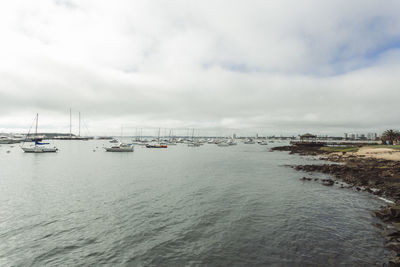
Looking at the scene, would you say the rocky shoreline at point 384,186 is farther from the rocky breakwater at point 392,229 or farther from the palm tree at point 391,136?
the palm tree at point 391,136

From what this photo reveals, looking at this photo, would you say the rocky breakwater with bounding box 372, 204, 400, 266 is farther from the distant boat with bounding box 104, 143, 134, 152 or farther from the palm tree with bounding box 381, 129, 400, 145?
the palm tree with bounding box 381, 129, 400, 145

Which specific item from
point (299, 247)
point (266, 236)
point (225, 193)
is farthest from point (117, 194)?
point (299, 247)

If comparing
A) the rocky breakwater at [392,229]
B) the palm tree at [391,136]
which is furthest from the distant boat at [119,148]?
the palm tree at [391,136]

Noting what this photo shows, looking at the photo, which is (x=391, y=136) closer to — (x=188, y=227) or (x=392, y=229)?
(x=392, y=229)

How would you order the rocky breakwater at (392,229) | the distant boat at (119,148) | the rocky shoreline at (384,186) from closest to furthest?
the rocky breakwater at (392,229) → the rocky shoreline at (384,186) → the distant boat at (119,148)

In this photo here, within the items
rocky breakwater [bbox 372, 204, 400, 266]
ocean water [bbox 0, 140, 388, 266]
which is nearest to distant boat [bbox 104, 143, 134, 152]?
ocean water [bbox 0, 140, 388, 266]

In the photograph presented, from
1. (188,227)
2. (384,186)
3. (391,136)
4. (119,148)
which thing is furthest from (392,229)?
(391,136)

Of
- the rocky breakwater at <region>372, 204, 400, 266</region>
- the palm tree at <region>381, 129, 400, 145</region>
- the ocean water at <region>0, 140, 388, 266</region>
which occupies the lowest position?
the ocean water at <region>0, 140, 388, 266</region>

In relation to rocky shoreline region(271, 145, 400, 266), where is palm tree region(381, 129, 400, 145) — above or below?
above

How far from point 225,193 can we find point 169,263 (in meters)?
13.5

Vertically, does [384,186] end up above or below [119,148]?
below

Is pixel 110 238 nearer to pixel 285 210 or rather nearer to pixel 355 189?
pixel 285 210

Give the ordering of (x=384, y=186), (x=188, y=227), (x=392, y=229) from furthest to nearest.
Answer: (x=384, y=186), (x=188, y=227), (x=392, y=229)

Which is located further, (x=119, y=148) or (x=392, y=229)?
(x=119, y=148)
